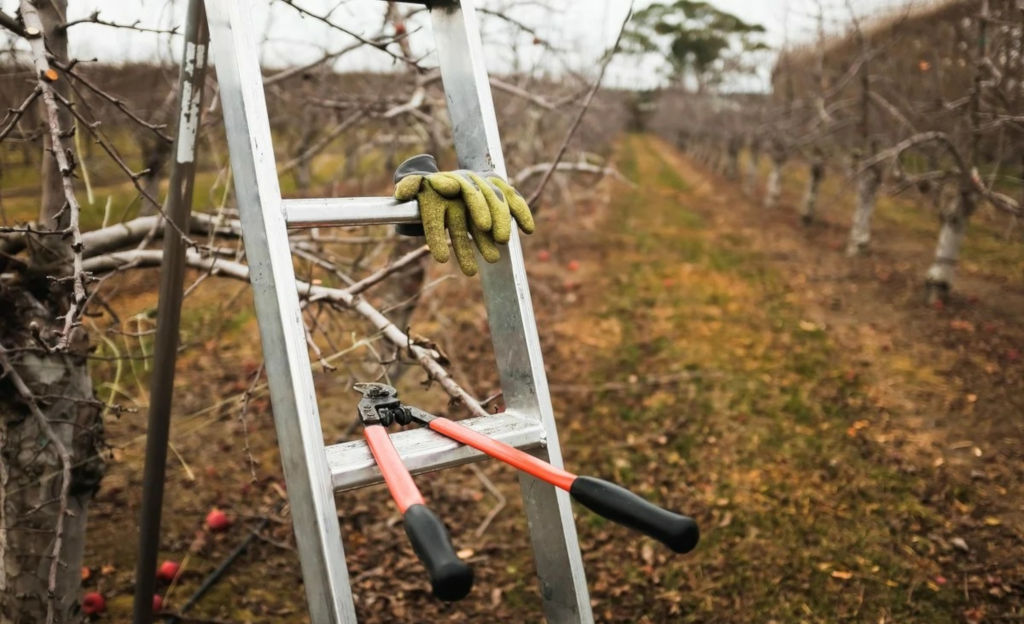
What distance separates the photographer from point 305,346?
48.5 inches

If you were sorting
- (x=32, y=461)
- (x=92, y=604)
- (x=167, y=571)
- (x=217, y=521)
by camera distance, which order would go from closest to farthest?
(x=32, y=461) → (x=92, y=604) → (x=167, y=571) → (x=217, y=521)

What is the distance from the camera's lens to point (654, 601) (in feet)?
12.0

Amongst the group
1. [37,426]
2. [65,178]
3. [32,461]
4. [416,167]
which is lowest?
[32,461]

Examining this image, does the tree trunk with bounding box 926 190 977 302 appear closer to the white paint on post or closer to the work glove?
the work glove

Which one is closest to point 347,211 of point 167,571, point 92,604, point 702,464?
point 92,604

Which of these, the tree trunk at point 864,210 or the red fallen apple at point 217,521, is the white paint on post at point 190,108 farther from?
the tree trunk at point 864,210

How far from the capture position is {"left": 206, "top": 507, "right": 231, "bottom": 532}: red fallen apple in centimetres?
414

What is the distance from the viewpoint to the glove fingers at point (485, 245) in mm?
1443

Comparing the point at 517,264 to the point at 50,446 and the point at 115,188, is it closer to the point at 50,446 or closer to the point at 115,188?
the point at 50,446

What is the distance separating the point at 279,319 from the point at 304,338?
59 mm

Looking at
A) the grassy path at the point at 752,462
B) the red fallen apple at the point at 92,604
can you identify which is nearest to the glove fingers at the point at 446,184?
the grassy path at the point at 752,462

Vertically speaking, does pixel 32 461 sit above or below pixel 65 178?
below

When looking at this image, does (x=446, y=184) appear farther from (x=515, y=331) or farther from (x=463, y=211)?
(x=515, y=331)

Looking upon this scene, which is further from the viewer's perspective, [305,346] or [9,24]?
[9,24]
